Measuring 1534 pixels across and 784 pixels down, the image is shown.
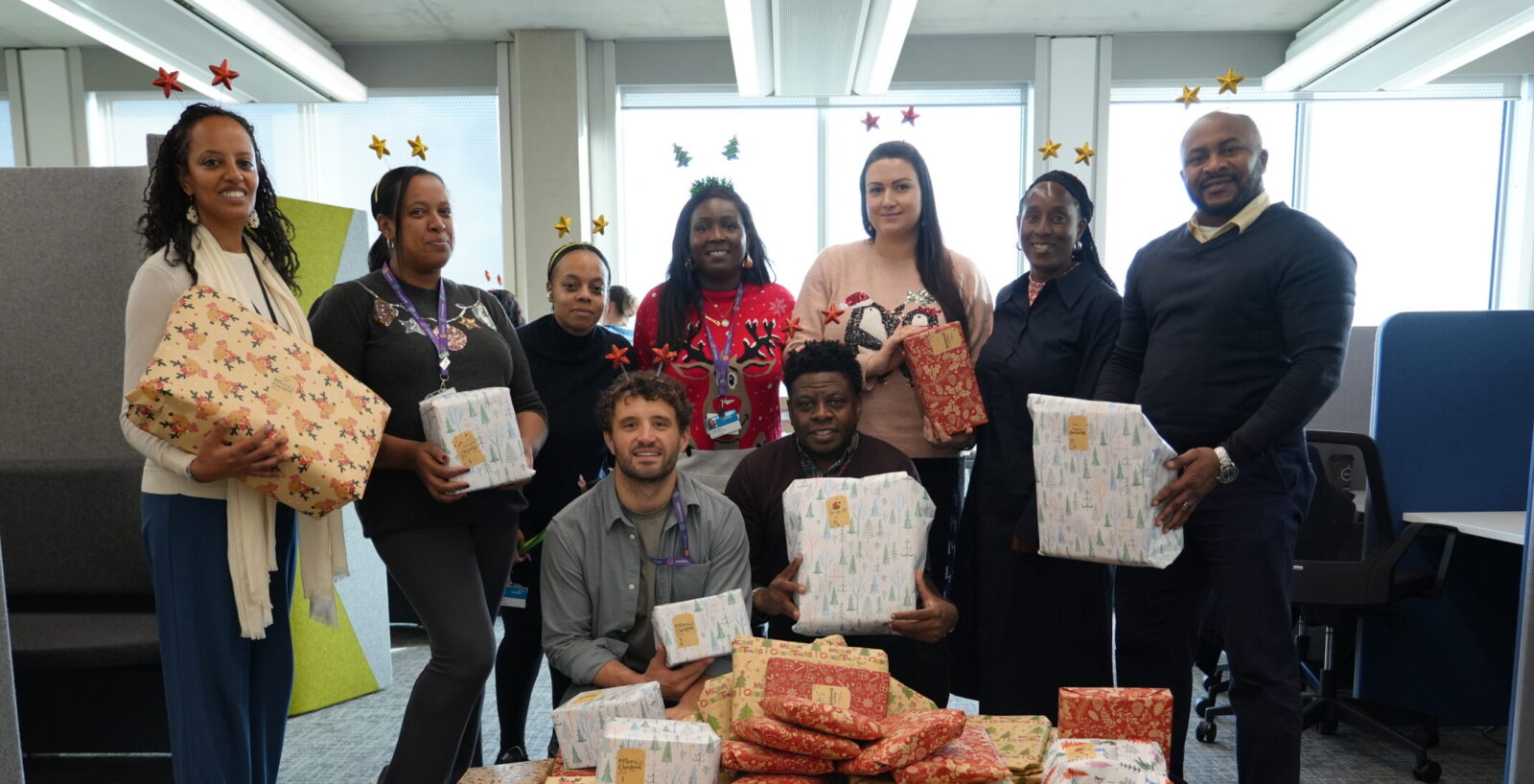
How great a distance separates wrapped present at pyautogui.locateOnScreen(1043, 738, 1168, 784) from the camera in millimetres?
1227

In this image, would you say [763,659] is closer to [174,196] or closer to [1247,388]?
[1247,388]

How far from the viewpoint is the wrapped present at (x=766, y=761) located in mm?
1312

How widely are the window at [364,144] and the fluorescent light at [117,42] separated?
604 mm

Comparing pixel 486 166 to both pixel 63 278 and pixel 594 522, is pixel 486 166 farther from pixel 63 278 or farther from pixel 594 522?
pixel 594 522

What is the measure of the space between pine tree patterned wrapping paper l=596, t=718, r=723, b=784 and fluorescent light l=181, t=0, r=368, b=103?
4.45m

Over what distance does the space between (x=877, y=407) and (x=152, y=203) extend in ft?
5.09

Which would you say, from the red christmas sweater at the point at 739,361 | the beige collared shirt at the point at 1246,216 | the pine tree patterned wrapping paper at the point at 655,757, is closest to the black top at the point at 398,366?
the red christmas sweater at the point at 739,361

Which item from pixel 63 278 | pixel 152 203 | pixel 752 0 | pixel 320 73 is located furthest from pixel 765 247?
pixel 320 73

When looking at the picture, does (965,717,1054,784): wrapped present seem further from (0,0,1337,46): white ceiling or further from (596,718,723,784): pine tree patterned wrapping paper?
(0,0,1337,46): white ceiling

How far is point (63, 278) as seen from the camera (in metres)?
2.60

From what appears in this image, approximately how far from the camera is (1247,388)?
188 cm

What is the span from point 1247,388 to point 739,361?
1.14m

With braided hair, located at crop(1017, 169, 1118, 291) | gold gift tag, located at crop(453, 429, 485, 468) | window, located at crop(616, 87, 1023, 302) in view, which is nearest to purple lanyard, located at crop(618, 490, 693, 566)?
gold gift tag, located at crop(453, 429, 485, 468)

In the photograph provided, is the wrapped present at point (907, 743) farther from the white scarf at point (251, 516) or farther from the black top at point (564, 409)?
the black top at point (564, 409)
